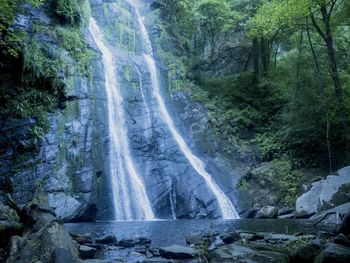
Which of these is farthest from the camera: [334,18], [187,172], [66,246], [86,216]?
[334,18]

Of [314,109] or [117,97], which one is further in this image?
[117,97]

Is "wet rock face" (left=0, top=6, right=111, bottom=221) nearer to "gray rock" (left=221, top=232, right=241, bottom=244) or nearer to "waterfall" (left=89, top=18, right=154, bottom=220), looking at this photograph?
"waterfall" (left=89, top=18, right=154, bottom=220)

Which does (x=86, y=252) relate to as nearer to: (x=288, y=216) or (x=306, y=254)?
(x=306, y=254)

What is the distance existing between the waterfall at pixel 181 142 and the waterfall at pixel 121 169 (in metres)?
3.07

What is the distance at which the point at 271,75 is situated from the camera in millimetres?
26969

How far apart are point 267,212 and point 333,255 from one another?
1045 centimetres

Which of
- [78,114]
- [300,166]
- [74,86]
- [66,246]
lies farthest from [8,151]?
[300,166]

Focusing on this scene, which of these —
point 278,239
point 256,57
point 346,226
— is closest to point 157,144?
point 278,239

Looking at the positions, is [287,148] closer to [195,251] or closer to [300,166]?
[300,166]

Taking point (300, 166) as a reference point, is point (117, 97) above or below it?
above

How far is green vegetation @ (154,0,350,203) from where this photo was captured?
19328 millimetres

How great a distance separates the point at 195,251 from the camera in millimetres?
8336

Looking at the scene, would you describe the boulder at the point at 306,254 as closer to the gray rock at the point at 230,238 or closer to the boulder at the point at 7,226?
the gray rock at the point at 230,238

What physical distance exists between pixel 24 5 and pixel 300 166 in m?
17.1
